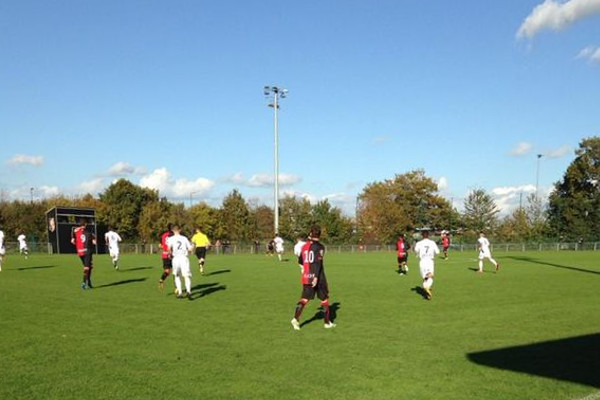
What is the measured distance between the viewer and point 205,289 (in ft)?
56.0

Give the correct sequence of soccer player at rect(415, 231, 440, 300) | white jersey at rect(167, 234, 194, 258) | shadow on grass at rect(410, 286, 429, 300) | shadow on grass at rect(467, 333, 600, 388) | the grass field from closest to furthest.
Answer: the grass field → shadow on grass at rect(467, 333, 600, 388) → white jersey at rect(167, 234, 194, 258) → soccer player at rect(415, 231, 440, 300) → shadow on grass at rect(410, 286, 429, 300)

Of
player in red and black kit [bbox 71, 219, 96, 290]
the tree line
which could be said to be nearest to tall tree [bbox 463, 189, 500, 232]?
the tree line

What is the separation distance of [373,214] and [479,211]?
17933mm

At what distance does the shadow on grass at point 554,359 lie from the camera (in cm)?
681

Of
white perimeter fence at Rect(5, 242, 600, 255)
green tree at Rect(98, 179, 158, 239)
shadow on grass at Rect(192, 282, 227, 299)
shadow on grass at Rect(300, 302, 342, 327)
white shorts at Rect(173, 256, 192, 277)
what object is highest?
green tree at Rect(98, 179, 158, 239)

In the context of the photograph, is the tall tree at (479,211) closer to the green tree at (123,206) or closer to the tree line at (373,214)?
the tree line at (373,214)

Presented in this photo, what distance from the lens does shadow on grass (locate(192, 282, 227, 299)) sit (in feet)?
51.4

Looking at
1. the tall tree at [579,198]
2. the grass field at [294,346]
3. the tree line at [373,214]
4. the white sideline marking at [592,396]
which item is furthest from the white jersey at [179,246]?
the tall tree at [579,198]

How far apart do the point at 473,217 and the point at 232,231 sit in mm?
37830

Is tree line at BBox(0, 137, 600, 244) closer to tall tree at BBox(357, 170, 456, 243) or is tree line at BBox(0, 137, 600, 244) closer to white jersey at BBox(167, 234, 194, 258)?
tall tree at BBox(357, 170, 456, 243)

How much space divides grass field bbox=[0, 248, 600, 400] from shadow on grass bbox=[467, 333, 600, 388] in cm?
3

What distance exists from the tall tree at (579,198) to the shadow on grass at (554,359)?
7125cm

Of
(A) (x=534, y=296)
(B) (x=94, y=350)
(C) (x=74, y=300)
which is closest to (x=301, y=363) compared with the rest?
(B) (x=94, y=350)

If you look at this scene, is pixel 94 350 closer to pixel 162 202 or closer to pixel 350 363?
pixel 350 363
